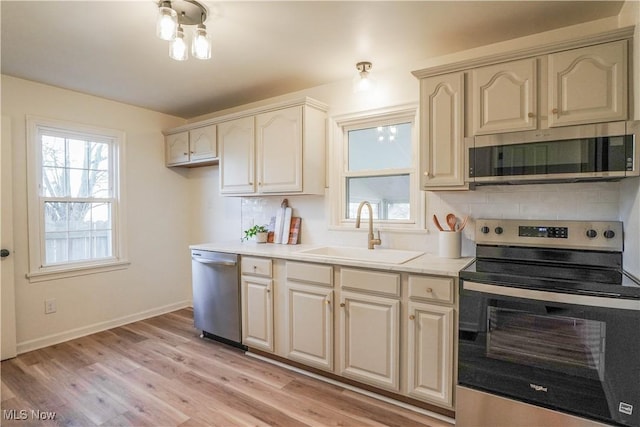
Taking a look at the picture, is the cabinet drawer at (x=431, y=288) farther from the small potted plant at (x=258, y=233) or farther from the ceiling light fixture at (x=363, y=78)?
the small potted plant at (x=258, y=233)

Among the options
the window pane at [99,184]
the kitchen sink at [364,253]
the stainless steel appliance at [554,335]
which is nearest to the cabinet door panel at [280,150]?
the kitchen sink at [364,253]

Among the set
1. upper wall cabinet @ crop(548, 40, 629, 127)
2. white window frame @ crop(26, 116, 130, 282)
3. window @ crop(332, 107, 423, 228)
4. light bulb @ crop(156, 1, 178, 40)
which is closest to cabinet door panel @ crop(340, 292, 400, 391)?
window @ crop(332, 107, 423, 228)

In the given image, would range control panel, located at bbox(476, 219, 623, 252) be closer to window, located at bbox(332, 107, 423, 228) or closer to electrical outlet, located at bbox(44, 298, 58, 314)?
window, located at bbox(332, 107, 423, 228)

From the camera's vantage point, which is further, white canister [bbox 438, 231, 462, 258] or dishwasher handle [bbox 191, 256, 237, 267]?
dishwasher handle [bbox 191, 256, 237, 267]

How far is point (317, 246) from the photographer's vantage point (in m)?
3.07

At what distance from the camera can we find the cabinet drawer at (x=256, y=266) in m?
2.72

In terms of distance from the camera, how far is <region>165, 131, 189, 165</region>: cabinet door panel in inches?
149

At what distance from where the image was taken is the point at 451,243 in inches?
91.4

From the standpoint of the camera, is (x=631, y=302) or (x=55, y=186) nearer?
(x=631, y=302)

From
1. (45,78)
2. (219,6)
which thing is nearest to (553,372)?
(219,6)

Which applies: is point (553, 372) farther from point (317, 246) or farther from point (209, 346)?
point (209, 346)

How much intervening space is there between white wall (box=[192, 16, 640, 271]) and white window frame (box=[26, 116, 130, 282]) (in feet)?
3.85

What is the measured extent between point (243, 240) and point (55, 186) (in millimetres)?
1821

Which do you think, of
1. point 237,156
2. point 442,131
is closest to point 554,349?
point 442,131
